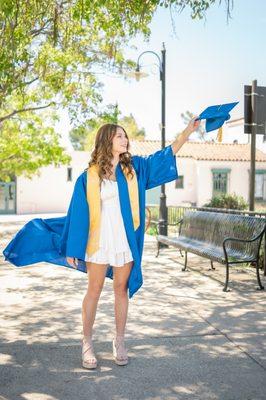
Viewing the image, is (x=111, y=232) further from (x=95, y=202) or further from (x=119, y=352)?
(x=119, y=352)

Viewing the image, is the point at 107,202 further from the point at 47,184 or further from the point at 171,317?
the point at 47,184

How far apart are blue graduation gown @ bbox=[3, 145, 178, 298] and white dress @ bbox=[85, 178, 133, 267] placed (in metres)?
0.07

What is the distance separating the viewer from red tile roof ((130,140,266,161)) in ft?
122

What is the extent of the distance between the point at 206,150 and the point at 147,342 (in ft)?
115

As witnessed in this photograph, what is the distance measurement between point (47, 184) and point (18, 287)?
30.6 m

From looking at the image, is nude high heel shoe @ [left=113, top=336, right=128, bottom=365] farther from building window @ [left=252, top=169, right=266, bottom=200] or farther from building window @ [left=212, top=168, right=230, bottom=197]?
building window @ [left=252, top=169, right=266, bottom=200]

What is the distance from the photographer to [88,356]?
3871 millimetres

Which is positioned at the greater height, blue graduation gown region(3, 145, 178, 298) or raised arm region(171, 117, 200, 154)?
raised arm region(171, 117, 200, 154)

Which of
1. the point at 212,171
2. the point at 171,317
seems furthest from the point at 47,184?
the point at 171,317

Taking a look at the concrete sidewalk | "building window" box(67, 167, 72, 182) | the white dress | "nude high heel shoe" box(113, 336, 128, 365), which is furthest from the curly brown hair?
"building window" box(67, 167, 72, 182)

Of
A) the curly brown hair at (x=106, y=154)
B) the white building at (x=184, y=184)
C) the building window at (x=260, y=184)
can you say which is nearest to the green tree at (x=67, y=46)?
the curly brown hair at (x=106, y=154)

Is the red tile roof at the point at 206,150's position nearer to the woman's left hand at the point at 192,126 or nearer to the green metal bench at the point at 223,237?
the green metal bench at the point at 223,237

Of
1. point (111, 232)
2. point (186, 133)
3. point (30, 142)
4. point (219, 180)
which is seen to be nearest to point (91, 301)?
point (111, 232)

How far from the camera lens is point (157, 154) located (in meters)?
3.99
